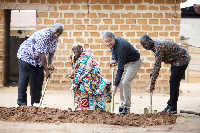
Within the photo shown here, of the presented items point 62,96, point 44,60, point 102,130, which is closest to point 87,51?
point 44,60

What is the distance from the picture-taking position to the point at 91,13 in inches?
431

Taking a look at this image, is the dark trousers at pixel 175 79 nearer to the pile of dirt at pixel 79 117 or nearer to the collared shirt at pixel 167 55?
the collared shirt at pixel 167 55

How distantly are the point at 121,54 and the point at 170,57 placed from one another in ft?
3.00

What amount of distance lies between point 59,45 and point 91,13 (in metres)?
1.34

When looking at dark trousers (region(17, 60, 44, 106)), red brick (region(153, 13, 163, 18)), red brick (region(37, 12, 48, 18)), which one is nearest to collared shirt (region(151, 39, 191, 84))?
dark trousers (region(17, 60, 44, 106))

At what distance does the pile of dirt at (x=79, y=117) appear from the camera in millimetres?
5691

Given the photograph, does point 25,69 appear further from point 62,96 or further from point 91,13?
point 91,13

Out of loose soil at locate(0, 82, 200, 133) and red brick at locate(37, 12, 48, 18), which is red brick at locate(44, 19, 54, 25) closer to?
red brick at locate(37, 12, 48, 18)

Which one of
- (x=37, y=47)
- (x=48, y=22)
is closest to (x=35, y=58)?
(x=37, y=47)

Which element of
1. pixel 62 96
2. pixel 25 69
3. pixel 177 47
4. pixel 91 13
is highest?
pixel 91 13

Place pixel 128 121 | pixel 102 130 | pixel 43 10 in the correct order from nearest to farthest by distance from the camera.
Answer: pixel 102 130
pixel 128 121
pixel 43 10

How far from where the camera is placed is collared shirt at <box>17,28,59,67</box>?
661cm

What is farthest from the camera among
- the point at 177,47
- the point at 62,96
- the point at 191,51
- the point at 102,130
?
the point at 191,51

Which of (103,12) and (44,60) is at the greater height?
(103,12)
